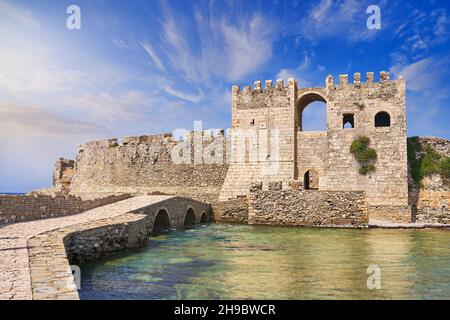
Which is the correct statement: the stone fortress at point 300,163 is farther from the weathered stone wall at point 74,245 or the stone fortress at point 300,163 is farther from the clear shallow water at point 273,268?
the weathered stone wall at point 74,245

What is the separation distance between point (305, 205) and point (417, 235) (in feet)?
18.0

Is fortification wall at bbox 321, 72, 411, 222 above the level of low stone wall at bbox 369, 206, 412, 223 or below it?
above

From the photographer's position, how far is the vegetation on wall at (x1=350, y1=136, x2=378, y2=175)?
2297cm

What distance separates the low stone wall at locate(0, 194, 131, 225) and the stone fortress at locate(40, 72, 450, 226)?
918 centimetres

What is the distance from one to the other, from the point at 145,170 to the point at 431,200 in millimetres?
20518

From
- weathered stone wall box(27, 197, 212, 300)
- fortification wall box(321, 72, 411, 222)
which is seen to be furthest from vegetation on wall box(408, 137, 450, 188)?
weathered stone wall box(27, 197, 212, 300)

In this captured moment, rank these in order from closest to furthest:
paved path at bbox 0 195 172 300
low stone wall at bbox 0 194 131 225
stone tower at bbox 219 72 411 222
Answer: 1. paved path at bbox 0 195 172 300
2. low stone wall at bbox 0 194 131 225
3. stone tower at bbox 219 72 411 222

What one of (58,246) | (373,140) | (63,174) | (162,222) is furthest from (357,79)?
(63,174)

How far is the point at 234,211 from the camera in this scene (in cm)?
2306

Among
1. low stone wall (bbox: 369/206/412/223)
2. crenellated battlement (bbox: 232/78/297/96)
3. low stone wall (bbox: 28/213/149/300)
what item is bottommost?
low stone wall (bbox: 369/206/412/223)

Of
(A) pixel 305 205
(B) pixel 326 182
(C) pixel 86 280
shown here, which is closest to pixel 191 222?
(A) pixel 305 205

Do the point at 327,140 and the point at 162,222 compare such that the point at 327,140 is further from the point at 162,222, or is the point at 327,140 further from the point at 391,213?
the point at 162,222

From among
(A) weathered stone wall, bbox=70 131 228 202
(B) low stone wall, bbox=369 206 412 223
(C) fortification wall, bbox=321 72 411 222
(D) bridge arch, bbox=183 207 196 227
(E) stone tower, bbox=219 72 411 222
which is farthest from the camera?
(A) weathered stone wall, bbox=70 131 228 202

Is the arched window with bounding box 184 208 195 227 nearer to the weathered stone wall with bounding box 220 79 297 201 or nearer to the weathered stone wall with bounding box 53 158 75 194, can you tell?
the weathered stone wall with bounding box 220 79 297 201
